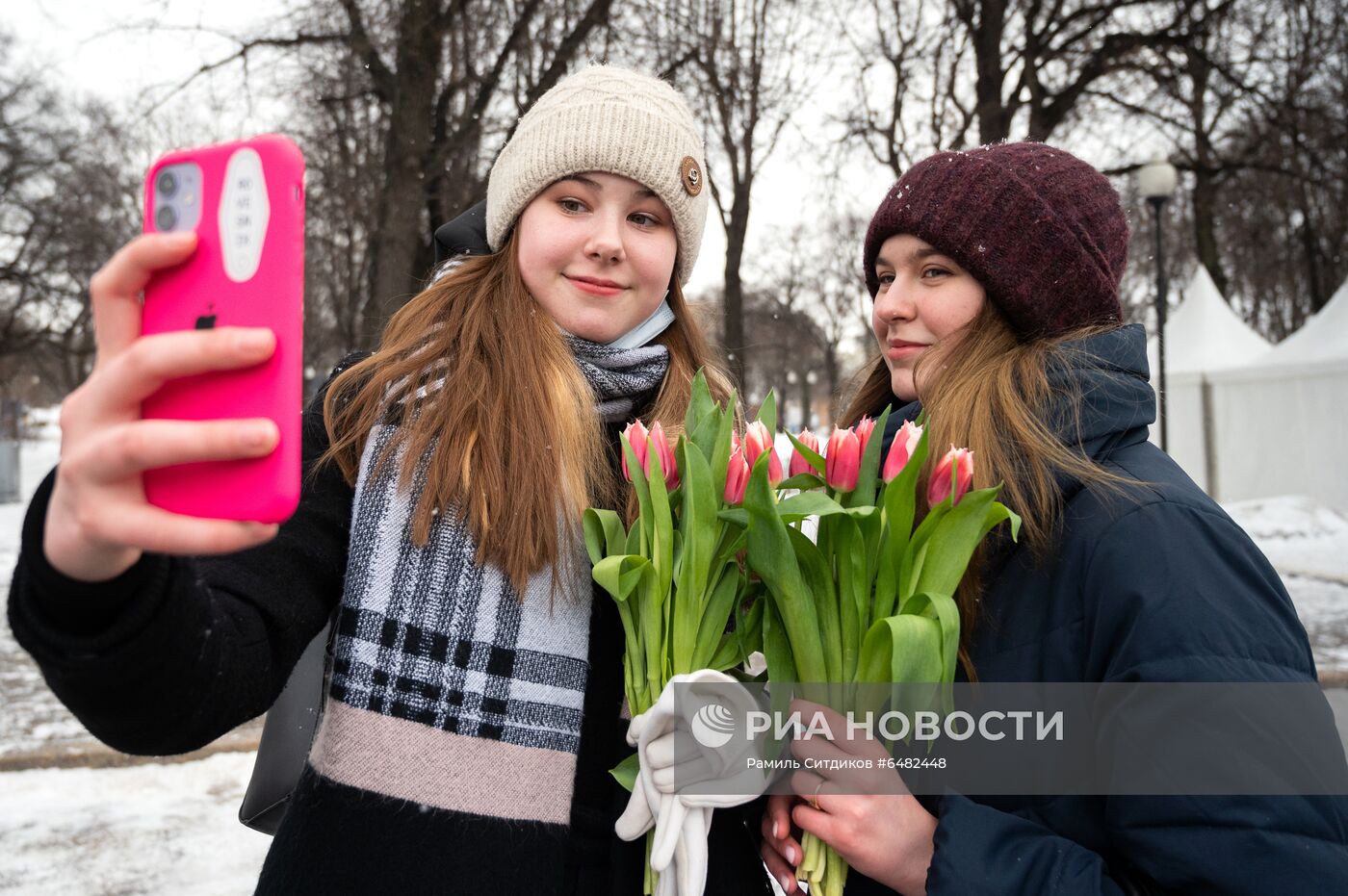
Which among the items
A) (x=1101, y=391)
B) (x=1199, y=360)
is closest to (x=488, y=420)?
(x=1101, y=391)

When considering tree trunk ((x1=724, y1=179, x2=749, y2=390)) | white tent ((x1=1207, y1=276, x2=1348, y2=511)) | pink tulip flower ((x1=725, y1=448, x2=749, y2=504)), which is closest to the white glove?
pink tulip flower ((x1=725, y1=448, x2=749, y2=504))

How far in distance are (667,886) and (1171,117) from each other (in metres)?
10.9

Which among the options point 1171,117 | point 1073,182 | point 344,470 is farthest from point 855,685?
point 1171,117

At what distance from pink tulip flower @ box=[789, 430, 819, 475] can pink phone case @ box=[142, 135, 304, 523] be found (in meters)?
0.70

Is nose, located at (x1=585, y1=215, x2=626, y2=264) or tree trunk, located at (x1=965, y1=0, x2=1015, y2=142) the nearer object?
nose, located at (x1=585, y1=215, x2=626, y2=264)

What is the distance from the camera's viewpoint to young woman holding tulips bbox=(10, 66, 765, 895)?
1047 mm

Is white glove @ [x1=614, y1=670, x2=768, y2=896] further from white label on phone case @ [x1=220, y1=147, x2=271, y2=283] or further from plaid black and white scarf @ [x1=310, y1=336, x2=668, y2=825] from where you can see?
white label on phone case @ [x1=220, y1=147, x2=271, y2=283]

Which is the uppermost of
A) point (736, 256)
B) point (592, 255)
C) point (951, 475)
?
point (736, 256)

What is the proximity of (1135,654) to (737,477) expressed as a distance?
0.54 m

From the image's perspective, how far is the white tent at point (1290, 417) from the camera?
465 inches

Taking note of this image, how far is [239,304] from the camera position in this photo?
2.52 feet

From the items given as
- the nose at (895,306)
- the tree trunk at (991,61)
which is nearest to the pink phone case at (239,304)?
the nose at (895,306)

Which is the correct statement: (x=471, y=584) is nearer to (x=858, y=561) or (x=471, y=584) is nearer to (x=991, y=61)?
(x=858, y=561)

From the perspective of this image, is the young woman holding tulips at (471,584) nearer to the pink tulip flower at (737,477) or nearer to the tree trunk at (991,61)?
the pink tulip flower at (737,477)
